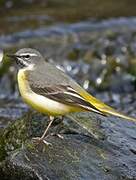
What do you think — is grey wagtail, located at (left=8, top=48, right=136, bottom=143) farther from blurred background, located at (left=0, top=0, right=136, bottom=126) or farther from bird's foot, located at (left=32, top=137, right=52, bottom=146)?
blurred background, located at (left=0, top=0, right=136, bottom=126)

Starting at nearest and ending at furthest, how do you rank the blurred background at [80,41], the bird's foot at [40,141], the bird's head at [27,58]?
the bird's foot at [40,141]
the bird's head at [27,58]
the blurred background at [80,41]

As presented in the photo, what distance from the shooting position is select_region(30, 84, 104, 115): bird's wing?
672 cm

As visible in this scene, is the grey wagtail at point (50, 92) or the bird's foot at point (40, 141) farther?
the bird's foot at point (40, 141)

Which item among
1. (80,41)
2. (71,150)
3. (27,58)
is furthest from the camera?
(80,41)

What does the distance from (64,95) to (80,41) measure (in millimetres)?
8305

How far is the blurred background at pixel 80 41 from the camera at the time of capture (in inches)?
510

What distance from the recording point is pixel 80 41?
49.5 feet

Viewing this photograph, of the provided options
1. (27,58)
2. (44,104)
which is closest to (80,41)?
(27,58)

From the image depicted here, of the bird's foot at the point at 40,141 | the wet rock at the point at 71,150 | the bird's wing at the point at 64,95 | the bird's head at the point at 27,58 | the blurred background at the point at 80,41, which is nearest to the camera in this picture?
the wet rock at the point at 71,150

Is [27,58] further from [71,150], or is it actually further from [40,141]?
[71,150]

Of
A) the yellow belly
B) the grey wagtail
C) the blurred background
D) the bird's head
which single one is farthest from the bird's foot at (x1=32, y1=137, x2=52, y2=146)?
the blurred background

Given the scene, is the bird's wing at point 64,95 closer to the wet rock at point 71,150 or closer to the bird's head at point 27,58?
the bird's head at point 27,58

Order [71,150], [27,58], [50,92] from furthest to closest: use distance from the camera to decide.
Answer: [27,58] < [50,92] < [71,150]

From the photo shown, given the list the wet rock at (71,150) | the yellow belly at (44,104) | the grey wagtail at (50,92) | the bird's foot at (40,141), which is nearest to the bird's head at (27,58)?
the grey wagtail at (50,92)
